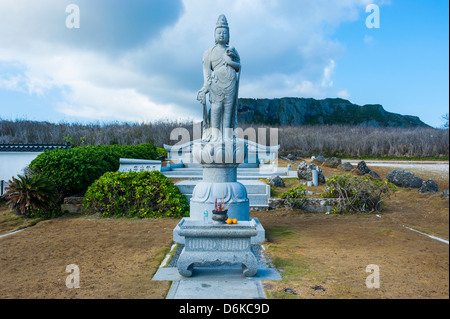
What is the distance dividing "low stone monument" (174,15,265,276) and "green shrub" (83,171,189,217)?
2.27m

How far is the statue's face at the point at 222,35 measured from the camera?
6117 mm

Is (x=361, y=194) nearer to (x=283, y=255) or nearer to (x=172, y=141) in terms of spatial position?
(x=283, y=255)

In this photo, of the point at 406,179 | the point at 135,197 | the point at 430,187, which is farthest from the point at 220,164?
the point at 406,179

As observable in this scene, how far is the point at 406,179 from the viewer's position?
10.5m

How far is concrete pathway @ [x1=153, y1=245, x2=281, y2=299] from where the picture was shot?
3404 millimetres

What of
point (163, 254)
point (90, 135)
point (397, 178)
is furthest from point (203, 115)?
point (90, 135)

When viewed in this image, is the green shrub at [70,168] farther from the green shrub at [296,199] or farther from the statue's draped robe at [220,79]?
the green shrub at [296,199]

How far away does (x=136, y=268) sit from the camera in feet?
14.2

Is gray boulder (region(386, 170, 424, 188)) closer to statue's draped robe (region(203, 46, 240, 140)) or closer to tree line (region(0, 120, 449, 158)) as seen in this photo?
statue's draped robe (region(203, 46, 240, 140))

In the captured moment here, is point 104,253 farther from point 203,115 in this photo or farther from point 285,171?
point 285,171

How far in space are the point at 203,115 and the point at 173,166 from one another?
735cm

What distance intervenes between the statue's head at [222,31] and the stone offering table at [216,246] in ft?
12.0

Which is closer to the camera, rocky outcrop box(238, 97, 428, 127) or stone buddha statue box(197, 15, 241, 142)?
stone buddha statue box(197, 15, 241, 142)

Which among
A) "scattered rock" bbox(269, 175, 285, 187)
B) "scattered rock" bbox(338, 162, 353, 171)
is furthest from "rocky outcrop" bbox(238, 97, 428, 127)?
"scattered rock" bbox(269, 175, 285, 187)
